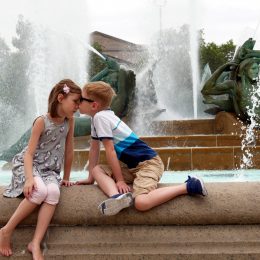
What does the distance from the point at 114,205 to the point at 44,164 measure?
1.99 feet

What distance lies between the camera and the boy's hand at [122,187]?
316 cm

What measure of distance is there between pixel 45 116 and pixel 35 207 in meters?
0.59

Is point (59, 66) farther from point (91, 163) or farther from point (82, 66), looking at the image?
point (91, 163)

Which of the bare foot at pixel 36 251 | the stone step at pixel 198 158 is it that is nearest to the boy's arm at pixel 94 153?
the bare foot at pixel 36 251

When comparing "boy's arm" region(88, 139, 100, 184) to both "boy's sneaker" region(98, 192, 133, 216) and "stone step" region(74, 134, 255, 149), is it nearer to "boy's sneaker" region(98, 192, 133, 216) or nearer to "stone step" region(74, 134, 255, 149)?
"boy's sneaker" region(98, 192, 133, 216)

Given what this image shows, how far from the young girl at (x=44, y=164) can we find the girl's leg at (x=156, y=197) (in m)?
0.49

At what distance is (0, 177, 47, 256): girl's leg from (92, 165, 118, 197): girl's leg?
371 mm

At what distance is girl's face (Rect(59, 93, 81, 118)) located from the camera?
10.7 ft

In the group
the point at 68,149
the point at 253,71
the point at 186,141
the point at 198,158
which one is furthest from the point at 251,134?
the point at 68,149

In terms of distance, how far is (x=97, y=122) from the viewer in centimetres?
329

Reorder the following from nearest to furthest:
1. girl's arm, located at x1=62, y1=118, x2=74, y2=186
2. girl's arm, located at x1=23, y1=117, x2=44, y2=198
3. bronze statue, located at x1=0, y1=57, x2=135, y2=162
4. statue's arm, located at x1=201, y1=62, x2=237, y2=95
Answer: girl's arm, located at x1=23, y1=117, x2=44, y2=198 < girl's arm, located at x1=62, y1=118, x2=74, y2=186 < bronze statue, located at x1=0, y1=57, x2=135, y2=162 < statue's arm, located at x1=201, y1=62, x2=237, y2=95

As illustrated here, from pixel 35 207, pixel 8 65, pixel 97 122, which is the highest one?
pixel 97 122

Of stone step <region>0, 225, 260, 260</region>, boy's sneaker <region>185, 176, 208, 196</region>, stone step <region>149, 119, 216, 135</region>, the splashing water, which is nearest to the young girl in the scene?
stone step <region>0, 225, 260, 260</region>

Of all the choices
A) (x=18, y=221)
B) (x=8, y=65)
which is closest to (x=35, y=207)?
(x=18, y=221)
